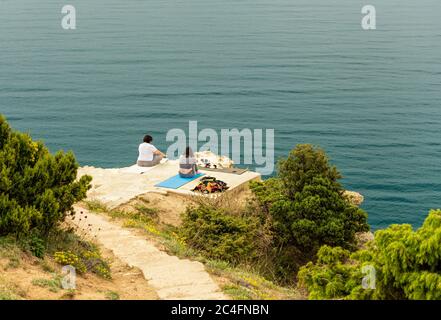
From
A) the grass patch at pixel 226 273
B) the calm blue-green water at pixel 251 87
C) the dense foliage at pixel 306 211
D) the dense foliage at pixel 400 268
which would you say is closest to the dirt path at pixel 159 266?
the grass patch at pixel 226 273

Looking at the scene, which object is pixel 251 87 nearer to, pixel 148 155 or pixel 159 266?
pixel 148 155

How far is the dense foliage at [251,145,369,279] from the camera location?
73.2 feet

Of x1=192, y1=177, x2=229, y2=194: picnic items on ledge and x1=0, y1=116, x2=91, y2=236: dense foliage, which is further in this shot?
x1=192, y1=177, x2=229, y2=194: picnic items on ledge

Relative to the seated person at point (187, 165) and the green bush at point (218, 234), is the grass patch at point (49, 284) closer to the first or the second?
the green bush at point (218, 234)

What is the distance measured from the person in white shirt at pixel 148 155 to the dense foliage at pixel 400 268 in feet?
50.3

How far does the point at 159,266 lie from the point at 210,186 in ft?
33.8

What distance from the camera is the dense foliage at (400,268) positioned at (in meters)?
11.6

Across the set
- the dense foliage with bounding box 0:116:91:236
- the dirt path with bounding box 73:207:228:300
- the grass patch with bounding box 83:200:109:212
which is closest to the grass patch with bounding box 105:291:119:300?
the dirt path with bounding box 73:207:228:300

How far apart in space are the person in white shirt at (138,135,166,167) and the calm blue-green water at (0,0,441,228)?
13.0 meters

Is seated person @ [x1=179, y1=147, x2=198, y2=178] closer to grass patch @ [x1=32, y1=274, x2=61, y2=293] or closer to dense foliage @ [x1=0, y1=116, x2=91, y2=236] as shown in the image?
dense foliage @ [x1=0, y1=116, x2=91, y2=236]

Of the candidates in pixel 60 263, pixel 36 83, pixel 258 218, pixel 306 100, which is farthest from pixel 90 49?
pixel 60 263

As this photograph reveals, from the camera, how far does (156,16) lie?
397ft

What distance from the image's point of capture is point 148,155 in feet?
92.9
